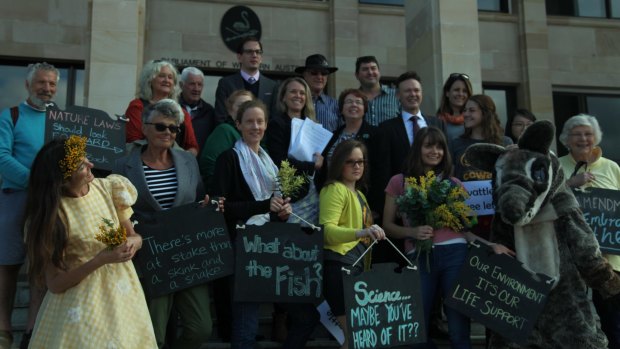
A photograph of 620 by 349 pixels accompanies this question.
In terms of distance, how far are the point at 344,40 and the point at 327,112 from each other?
21.1 feet

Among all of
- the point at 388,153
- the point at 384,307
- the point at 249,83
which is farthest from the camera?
the point at 249,83

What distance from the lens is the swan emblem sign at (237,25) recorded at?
13070mm

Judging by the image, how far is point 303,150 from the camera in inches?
237

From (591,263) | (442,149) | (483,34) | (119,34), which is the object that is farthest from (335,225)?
(483,34)

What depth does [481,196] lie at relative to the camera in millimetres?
5758

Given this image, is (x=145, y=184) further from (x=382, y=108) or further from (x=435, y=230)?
(x=382, y=108)

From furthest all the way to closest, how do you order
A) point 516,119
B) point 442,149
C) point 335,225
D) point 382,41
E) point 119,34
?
point 382,41, point 119,34, point 516,119, point 442,149, point 335,225

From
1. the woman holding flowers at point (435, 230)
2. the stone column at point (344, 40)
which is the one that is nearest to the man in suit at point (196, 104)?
the woman holding flowers at point (435, 230)

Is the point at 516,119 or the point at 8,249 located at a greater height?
the point at 516,119

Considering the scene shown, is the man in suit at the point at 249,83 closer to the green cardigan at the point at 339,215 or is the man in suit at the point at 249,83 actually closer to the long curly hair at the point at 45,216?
the green cardigan at the point at 339,215

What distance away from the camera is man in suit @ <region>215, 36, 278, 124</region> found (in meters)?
7.38

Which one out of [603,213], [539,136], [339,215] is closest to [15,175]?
[339,215]

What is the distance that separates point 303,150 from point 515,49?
32.3 ft

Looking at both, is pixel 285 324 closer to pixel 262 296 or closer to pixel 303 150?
pixel 262 296
